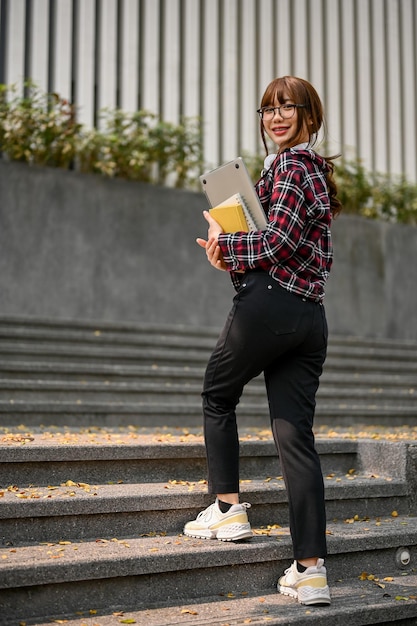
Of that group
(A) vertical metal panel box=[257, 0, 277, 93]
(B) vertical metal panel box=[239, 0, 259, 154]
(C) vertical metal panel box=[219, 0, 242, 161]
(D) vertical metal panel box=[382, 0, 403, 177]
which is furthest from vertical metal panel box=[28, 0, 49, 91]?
(D) vertical metal panel box=[382, 0, 403, 177]

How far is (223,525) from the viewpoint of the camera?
8.71 feet

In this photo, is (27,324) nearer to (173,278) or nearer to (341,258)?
(173,278)

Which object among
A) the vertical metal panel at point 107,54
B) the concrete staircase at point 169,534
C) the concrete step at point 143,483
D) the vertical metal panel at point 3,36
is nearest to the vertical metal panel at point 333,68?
the vertical metal panel at point 107,54

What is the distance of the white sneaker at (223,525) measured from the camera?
8.63 ft

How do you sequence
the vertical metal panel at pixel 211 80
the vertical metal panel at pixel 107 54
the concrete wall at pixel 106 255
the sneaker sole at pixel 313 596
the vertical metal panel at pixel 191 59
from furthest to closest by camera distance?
the vertical metal panel at pixel 211 80 → the vertical metal panel at pixel 191 59 → the vertical metal panel at pixel 107 54 → the concrete wall at pixel 106 255 → the sneaker sole at pixel 313 596

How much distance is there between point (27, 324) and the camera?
18.2 feet

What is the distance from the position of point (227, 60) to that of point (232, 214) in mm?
6706

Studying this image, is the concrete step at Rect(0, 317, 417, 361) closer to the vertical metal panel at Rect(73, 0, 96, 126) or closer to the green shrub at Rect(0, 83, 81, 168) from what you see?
the green shrub at Rect(0, 83, 81, 168)

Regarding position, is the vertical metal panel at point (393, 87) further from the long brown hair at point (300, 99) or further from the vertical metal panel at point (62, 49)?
the long brown hair at point (300, 99)

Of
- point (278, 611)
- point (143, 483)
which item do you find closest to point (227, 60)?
point (143, 483)

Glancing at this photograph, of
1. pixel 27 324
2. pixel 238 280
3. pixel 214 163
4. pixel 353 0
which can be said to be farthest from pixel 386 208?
pixel 238 280

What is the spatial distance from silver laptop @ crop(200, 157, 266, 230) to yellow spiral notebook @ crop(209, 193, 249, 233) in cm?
2

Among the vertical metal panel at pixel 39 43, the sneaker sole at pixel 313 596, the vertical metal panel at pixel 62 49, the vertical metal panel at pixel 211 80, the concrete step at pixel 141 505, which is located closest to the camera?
the sneaker sole at pixel 313 596

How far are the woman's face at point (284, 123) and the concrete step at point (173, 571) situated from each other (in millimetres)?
1260
